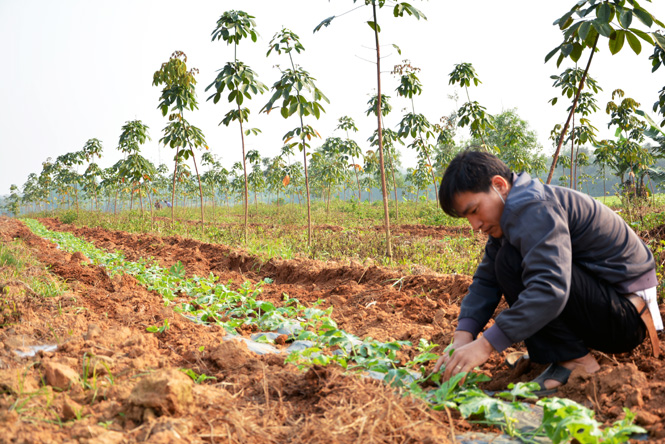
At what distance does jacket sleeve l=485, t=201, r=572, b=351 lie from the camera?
1.58 m

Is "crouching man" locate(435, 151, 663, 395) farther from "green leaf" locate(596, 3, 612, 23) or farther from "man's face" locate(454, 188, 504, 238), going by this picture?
"green leaf" locate(596, 3, 612, 23)

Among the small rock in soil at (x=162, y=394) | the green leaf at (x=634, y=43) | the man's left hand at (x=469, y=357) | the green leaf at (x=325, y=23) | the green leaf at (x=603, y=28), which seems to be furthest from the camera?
the green leaf at (x=325, y=23)

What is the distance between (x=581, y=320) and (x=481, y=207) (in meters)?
0.64

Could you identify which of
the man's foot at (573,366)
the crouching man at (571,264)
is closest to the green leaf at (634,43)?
the crouching man at (571,264)

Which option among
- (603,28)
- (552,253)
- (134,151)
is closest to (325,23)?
(603,28)

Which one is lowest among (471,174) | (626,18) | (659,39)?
(471,174)

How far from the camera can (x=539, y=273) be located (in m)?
1.60

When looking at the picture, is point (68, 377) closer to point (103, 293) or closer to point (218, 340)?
point (218, 340)

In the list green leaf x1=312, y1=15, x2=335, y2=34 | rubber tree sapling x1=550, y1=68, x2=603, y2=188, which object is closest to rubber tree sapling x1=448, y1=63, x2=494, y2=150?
rubber tree sapling x1=550, y1=68, x2=603, y2=188

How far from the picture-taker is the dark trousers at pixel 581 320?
178 cm

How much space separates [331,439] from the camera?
4.66ft

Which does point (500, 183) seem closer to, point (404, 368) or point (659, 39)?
point (404, 368)

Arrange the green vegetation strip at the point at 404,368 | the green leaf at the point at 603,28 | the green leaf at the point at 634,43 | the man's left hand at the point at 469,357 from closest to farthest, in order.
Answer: the green vegetation strip at the point at 404,368
the man's left hand at the point at 469,357
the green leaf at the point at 603,28
the green leaf at the point at 634,43

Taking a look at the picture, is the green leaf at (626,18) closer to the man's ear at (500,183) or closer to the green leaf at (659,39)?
the green leaf at (659,39)
